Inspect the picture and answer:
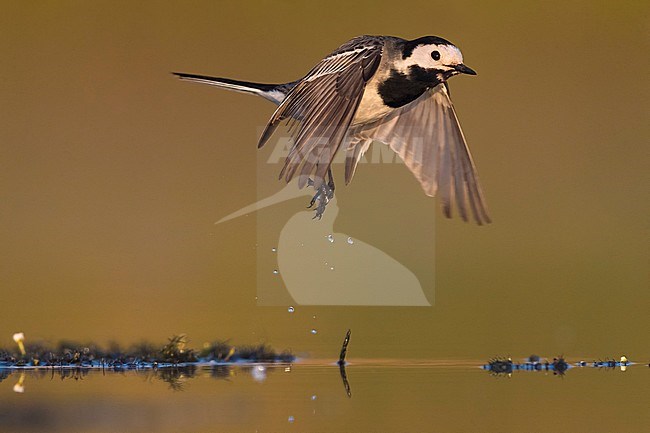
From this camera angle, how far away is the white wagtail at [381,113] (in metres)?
5.83

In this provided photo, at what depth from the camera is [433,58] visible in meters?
6.54

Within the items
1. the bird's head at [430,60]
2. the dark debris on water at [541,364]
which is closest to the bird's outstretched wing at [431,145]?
the bird's head at [430,60]

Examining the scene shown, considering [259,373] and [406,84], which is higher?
[406,84]

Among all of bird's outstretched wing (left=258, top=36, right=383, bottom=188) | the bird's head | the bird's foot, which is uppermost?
the bird's head

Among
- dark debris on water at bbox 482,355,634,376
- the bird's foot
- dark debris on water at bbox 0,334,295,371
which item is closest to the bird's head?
the bird's foot

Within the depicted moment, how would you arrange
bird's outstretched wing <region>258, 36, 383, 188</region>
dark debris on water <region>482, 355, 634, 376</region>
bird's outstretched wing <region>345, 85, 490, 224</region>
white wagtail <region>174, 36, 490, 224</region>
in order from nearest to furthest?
bird's outstretched wing <region>258, 36, 383, 188</region>
white wagtail <region>174, 36, 490, 224</region>
dark debris on water <region>482, 355, 634, 376</region>
bird's outstretched wing <region>345, 85, 490, 224</region>

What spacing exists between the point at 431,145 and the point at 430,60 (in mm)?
837

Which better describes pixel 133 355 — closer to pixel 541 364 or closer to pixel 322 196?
pixel 322 196

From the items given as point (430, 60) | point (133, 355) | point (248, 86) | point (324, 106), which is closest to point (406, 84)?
point (430, 60)

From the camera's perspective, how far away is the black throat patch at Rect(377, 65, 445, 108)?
645 centimetres

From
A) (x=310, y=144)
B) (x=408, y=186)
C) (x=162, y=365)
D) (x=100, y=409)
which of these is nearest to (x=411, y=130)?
(x=310, y=144)

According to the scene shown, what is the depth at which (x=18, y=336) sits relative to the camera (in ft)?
21.9

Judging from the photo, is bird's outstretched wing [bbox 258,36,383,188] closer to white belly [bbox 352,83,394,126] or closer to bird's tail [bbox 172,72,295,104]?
white belly [bbox 352,83,394,126]

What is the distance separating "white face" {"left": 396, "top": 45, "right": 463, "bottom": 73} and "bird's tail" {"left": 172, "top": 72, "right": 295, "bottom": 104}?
884 millimetres
